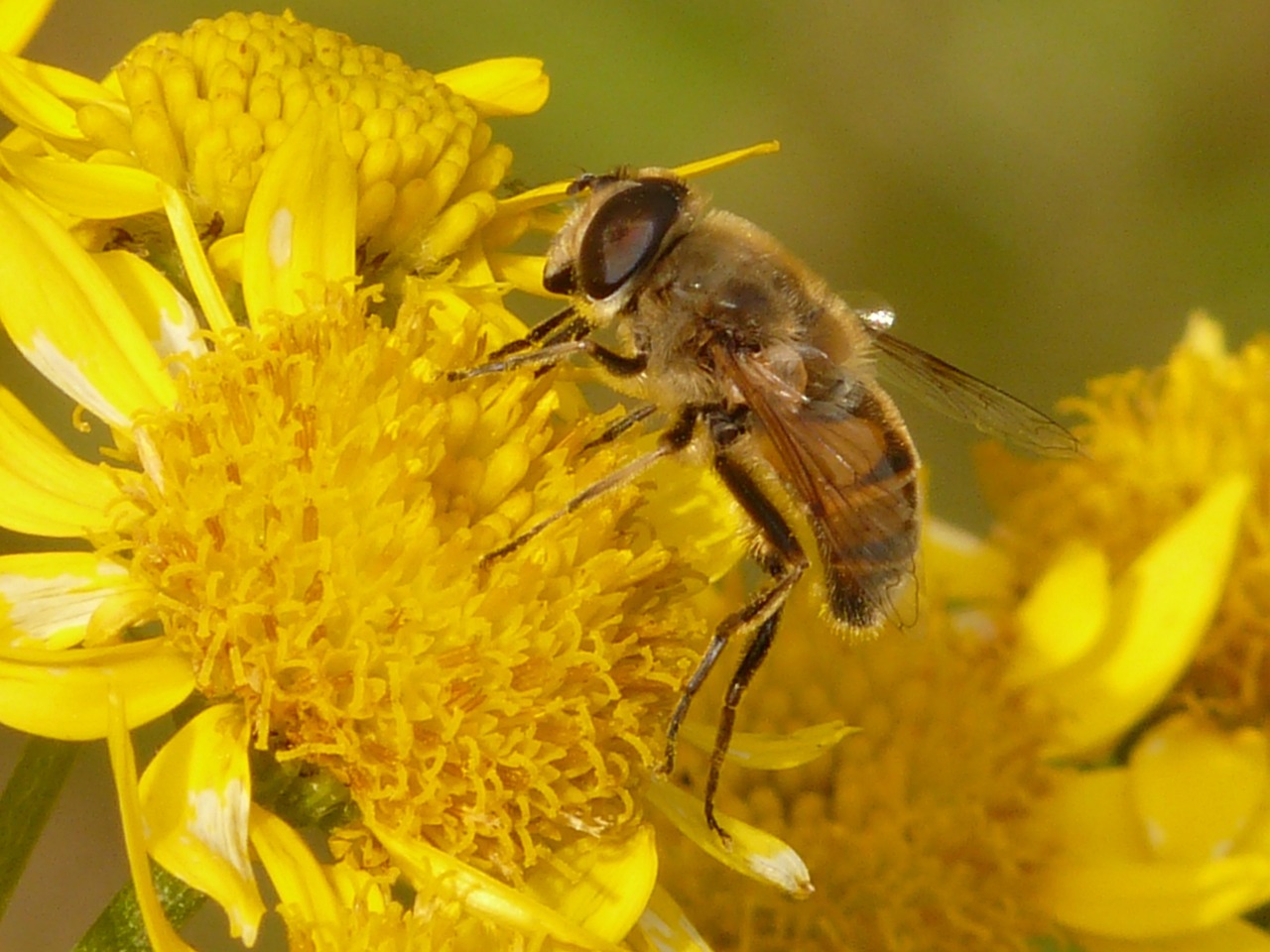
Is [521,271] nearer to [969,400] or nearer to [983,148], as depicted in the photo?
[969,400]

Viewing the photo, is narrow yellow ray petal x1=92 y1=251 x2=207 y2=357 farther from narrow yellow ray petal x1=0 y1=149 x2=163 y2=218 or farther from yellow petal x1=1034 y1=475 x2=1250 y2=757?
yellow petal x1=1034 y1=475 x2=1250 y2=757

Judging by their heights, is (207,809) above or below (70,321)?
below

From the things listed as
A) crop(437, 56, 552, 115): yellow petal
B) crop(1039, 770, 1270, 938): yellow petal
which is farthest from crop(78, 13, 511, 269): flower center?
crop(1039, 770, 1270, 938): yellow petal

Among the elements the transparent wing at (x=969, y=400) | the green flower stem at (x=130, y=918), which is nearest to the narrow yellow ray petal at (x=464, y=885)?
the green flower stem at (x=130, y=918)

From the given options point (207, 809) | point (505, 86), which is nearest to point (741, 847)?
point (207, 809)

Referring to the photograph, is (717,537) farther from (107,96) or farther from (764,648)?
(107,96)

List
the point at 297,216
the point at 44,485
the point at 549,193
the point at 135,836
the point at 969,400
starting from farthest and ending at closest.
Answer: the point at 969,400
the point at 549,193
the point at 297,216
the point at 44,485
the point at 135,836
